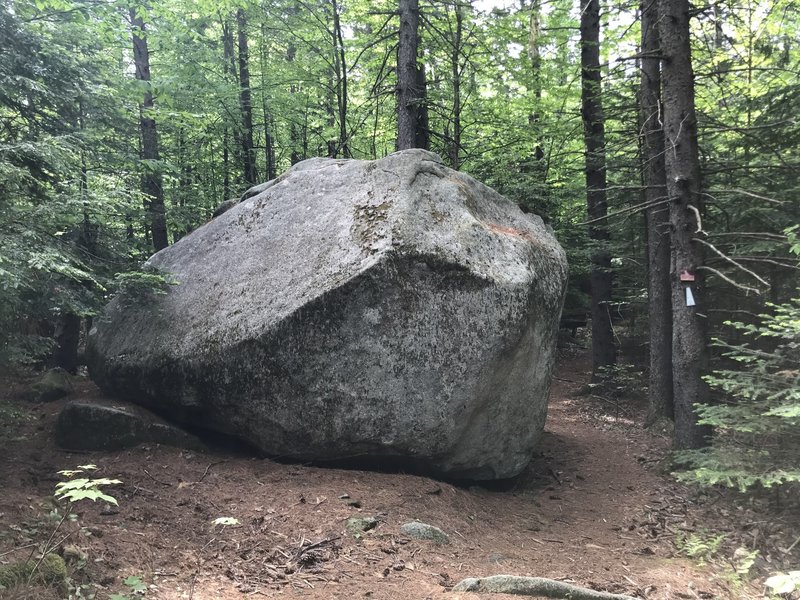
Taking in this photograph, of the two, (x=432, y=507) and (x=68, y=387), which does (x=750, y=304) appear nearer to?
(x=432, y=507)

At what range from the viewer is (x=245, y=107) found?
16.3m

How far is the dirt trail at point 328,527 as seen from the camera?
167 inches

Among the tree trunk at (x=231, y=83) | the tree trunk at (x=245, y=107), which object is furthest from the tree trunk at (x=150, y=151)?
the tree trunk at (x=245, y=107)

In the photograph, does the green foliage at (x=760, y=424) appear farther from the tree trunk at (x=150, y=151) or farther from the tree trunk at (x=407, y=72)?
the tree trunk at (x=150, y=151)

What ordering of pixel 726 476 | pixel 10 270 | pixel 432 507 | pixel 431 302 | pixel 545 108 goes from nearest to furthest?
pixel 10 270 < pixel 726 476 < pixel 432 507 < pixel 431 302 < pixel 545 108

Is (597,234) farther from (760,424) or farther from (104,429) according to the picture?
(104,429)

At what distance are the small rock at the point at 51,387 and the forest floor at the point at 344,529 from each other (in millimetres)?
362

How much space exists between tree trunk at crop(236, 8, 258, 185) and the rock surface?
10.5 m

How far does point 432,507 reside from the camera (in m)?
5.80

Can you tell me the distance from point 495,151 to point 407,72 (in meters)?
4.99

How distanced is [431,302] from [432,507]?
228cm

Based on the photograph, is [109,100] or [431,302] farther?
[109,100]

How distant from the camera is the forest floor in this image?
421cm

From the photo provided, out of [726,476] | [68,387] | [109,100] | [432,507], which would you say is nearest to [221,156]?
[109,100]
